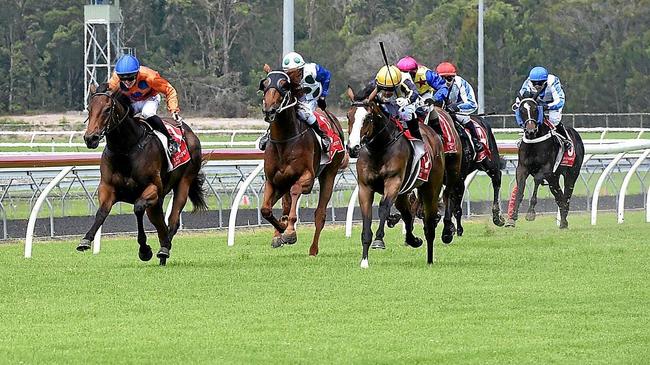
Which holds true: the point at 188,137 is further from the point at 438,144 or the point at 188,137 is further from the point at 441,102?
the point at 441,102

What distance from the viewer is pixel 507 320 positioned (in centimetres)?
762

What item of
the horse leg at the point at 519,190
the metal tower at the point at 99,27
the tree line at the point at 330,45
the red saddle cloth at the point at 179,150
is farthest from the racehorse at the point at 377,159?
the tree line at the point at 330,45

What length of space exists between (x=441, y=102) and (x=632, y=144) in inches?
167

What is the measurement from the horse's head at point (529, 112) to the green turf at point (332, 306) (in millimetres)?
2822

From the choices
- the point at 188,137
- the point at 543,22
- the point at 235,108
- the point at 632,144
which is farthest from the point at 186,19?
the point at 188,137

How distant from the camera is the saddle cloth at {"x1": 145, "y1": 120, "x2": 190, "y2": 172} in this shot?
11.2 m

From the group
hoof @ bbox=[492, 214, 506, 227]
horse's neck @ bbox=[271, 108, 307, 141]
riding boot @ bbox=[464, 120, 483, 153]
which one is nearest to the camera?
horse's neck @ bbox=[271, 108, 307, 141]

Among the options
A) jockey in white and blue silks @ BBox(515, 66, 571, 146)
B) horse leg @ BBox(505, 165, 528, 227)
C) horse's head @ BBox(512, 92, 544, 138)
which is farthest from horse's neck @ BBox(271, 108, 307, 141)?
jockey in white and blue silks @ BBox(515, 66, 571, 146)

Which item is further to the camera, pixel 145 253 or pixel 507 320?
pixel 145 253

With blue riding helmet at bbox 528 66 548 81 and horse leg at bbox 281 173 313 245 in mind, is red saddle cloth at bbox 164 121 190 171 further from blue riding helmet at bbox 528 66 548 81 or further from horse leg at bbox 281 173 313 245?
blue riding helmet at bbox 528 66 548 81

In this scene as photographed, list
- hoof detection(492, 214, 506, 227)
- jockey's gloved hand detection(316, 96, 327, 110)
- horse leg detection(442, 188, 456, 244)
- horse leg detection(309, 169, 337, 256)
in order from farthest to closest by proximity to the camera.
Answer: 1. hoof detection(492, 214, 506, 227)
2. jockey's gloved hand detection(316, 96, 327, 110)
3. horse leg detection(442, 188, 456, 244)
4. horse leg detection(309, 169, 337, 256)

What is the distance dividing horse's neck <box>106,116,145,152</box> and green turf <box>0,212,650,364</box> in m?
0.91

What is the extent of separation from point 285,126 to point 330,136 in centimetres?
87

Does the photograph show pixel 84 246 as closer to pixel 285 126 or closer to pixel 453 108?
pixel 285 126
